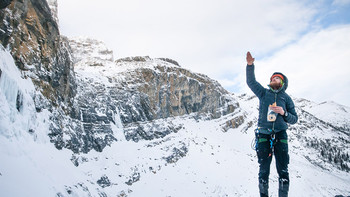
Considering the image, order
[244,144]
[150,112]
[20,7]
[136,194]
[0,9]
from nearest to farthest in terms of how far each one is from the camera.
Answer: [0,9], [20,7], [136,194], [150,112], [244,144]

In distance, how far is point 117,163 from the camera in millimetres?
18594

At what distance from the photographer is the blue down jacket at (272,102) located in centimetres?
429

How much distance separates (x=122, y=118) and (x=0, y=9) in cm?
1614

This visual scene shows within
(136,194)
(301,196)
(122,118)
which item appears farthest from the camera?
(122,118)

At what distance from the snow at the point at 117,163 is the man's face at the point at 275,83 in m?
7.05

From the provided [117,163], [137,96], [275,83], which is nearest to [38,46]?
[117,163]

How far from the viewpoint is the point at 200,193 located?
18.0 m

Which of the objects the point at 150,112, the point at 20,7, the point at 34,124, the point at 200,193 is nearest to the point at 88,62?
the point at 150,112

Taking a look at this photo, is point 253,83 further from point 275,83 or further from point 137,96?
point 137,96

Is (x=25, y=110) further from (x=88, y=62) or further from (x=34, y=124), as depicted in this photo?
(x=88, y=62)

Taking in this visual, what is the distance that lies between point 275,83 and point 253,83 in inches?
18.9

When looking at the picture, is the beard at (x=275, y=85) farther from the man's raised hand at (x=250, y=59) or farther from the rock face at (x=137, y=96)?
the rock face at (x=137, y=96)

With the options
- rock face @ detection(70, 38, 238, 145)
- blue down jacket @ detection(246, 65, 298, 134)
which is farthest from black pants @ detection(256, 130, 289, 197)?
rock face @ detection(70, 38, 238, 145)

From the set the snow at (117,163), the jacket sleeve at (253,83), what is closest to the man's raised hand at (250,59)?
the jacket sleeve at (253,83)
